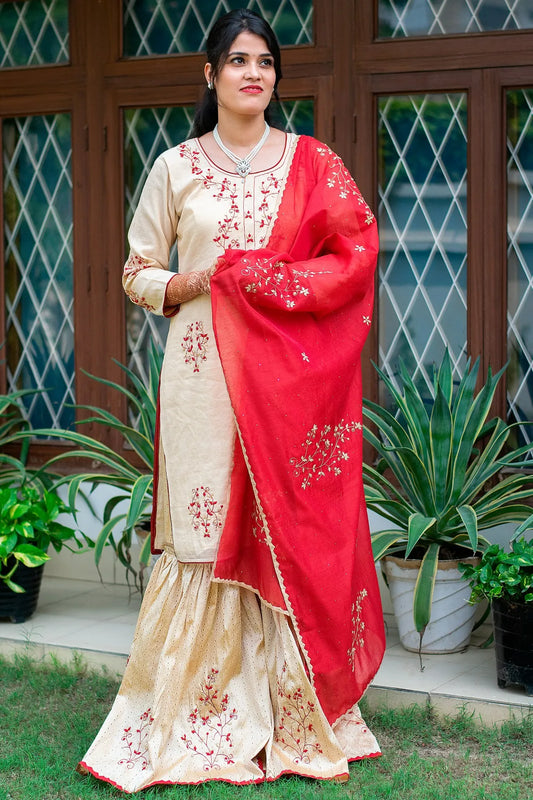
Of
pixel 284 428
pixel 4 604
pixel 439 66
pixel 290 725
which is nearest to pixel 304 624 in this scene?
pixel 290 725

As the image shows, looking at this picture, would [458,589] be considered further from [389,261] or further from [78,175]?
[78,175]

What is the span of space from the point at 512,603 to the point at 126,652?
132cm

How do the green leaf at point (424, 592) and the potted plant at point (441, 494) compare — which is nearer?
the green leaf at point (424, 592)

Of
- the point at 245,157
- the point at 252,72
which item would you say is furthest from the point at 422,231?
the point at 252,72

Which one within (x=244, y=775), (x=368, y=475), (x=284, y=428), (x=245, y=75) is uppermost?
(x=245, y=75)

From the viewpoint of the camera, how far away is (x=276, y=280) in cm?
274

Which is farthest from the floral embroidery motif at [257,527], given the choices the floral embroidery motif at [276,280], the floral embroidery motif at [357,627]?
the floral embroidery motif at [276,280]

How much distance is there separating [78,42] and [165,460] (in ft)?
7.94

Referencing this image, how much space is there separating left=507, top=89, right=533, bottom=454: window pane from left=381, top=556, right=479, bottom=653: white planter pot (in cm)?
74

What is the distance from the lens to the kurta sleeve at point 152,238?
2908 millimetres

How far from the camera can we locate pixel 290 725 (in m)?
2.88

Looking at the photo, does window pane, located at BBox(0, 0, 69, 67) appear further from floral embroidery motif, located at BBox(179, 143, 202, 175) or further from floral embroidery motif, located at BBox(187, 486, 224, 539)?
floral embroidery motif, located at BBox(187, 486, 224, 539)

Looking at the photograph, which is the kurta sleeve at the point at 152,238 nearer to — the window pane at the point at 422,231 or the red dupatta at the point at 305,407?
the red dupatta at the point at 305,407

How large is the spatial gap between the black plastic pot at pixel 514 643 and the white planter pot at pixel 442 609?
349 mm
